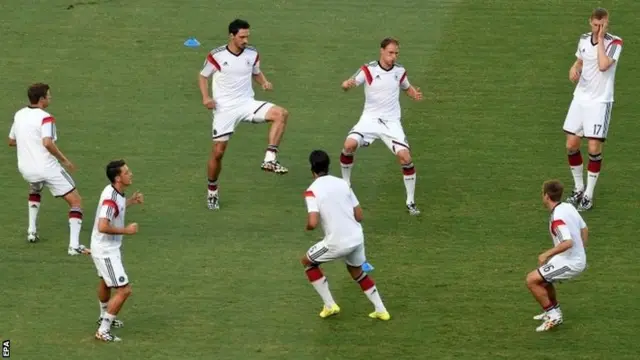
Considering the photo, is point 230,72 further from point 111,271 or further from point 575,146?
point 111,271

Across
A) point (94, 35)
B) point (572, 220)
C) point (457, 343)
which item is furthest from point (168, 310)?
point (94, 35)

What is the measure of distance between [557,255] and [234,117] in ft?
18.5

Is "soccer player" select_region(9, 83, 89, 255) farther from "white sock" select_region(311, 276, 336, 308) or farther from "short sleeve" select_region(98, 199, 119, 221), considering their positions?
"white sock" select_region(311, 276, 336, 308)

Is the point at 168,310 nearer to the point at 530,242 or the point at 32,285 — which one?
the point at 32,285

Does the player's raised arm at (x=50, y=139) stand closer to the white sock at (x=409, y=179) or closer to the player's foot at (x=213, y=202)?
the player's foot at (x=213, y=202)

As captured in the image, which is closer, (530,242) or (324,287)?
(324,287)

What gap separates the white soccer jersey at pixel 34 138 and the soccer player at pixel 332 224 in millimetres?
3706

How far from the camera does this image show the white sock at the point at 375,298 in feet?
52.1

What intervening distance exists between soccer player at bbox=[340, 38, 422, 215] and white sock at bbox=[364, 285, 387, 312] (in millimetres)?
3131

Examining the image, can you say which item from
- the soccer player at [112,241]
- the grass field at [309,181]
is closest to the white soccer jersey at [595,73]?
the grass field at [309,181]

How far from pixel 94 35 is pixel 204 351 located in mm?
10795

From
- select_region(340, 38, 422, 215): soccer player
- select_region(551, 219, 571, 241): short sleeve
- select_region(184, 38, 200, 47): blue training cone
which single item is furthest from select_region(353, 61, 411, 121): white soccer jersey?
select_region(184, 38, 200, 47): blue training cone

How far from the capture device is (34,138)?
17578mm

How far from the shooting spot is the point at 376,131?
19109mm
